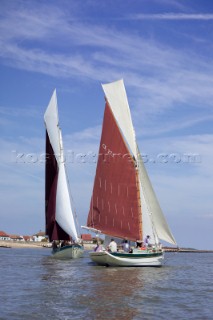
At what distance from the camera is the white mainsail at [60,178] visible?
57.6 metres

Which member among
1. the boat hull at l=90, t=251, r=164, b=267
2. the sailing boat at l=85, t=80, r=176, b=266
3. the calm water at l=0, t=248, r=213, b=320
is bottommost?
the calm water at l=0, t=248, r=213, b=320

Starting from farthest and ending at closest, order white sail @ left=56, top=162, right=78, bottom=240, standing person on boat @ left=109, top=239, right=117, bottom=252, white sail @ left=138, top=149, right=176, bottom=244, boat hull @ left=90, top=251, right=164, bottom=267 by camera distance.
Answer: white sail @ left=56, top=162, right=78, bottom=240 < white sail @ left=138, top=149, right=176, bottom=244 < standing person on boat @ left=109, top=239, right=117, bottom=252 < boat hull @ left=90, top=251, right=164, bottom=267

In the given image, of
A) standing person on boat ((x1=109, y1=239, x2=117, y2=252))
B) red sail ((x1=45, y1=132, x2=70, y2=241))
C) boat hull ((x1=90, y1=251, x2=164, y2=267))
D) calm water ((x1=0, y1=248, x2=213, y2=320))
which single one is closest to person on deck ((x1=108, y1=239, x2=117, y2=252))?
standing person on boat ((x1=109, y1=239, x2=117, y2=252))

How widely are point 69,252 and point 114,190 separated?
16710mm

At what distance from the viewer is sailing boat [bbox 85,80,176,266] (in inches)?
1630

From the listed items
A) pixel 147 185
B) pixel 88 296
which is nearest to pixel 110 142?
pixel 147 185

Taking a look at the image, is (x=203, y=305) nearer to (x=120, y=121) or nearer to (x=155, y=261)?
(x=155, y=261)

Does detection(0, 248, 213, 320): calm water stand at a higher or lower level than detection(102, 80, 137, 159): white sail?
lower

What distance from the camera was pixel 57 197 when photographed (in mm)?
58750

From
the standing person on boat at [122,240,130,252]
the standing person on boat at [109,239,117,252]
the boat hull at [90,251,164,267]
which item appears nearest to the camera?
the boat hull at [90,251,164,267]

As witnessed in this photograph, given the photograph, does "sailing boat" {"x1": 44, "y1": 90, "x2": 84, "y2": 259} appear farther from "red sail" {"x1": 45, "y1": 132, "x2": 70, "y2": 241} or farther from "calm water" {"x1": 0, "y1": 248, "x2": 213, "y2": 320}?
"calm water" {"x1": 0, "y1": 248, "x2": 213, "y2": 320}

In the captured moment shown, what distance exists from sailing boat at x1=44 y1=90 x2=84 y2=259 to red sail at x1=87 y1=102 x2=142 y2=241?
1279 centimetres

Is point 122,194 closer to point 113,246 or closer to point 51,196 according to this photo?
point 113,246

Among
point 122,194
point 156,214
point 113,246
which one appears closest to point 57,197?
point 122,194
